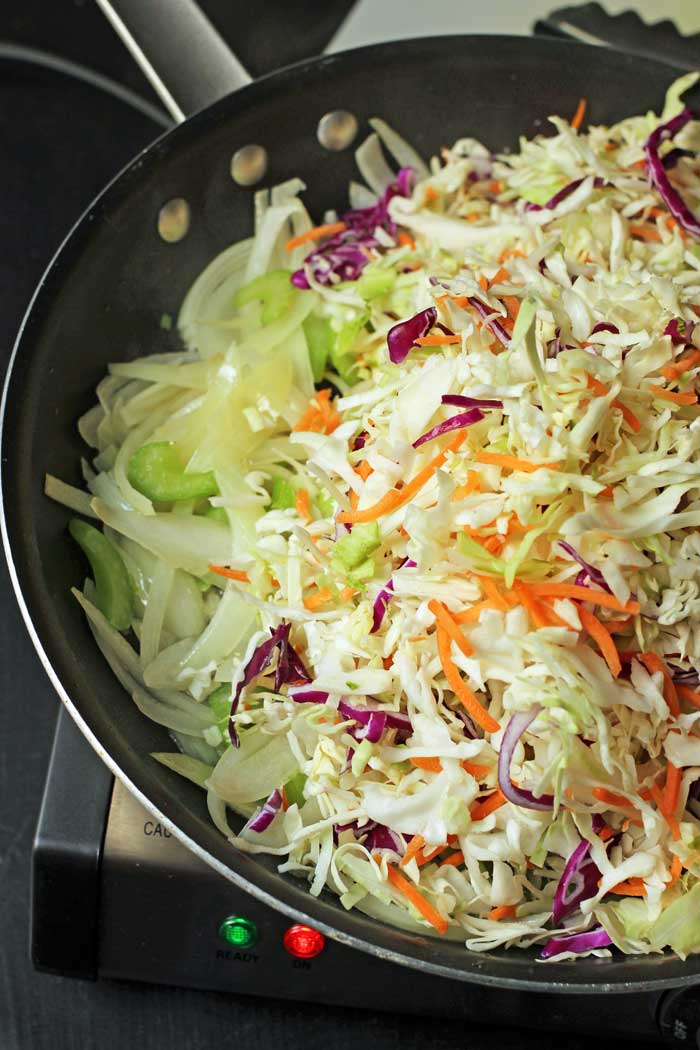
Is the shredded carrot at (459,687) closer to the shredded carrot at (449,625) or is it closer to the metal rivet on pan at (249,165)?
the shredded carrot at (449,625)

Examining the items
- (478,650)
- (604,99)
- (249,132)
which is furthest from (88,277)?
(604,99)

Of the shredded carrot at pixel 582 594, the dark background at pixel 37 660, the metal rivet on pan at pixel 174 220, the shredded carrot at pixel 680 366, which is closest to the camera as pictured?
the shredded carrot at pixel 582 594

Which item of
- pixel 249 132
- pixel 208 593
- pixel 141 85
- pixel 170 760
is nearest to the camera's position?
pixel 170 760

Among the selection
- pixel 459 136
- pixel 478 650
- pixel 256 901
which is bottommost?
pixel 256 901

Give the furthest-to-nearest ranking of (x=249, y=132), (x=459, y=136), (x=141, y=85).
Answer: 1. (x=141, y=85)
2. (x=459, y=136)
3. (x=249, y=132)

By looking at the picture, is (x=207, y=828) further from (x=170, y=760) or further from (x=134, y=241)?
(x=134, y=241)

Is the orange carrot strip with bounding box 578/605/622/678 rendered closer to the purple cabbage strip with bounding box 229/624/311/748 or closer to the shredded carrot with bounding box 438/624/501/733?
the shredded carrot with bounding box 438/624/501/733

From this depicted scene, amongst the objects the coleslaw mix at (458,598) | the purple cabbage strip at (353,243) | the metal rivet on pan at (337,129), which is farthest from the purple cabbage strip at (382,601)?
the metal rivet on pan at (337,129)
